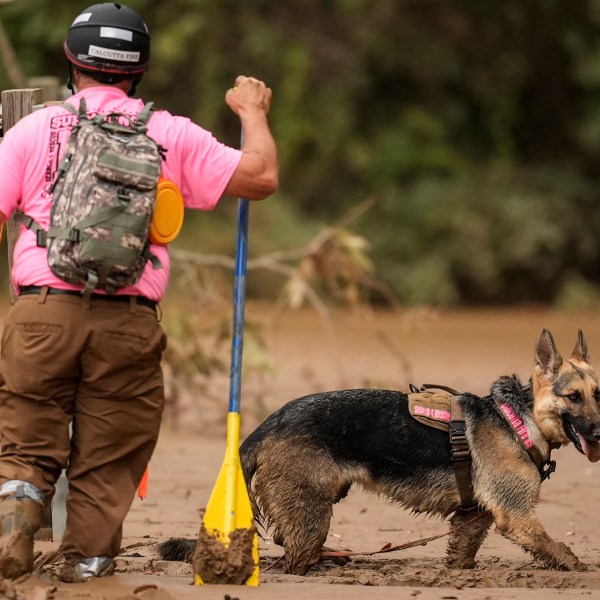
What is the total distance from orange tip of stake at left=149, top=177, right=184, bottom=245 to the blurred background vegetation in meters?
14.9

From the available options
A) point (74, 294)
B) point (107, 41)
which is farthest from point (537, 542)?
point (107, 41)

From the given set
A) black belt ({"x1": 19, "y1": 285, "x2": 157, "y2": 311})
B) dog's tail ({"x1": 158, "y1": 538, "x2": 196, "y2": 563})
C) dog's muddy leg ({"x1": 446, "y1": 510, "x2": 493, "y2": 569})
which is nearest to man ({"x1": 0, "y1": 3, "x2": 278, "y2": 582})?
black belt ({"x1": 19, "y1": 285, "x2": 157, "y2": 311})

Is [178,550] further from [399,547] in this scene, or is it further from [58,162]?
→ [58,162]

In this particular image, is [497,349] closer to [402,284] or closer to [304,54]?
[402,284]

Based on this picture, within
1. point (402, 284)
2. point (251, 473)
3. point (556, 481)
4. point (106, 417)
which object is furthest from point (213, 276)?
point (402, 284)

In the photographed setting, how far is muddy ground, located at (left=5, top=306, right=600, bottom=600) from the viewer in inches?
203

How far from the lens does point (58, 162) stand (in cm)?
481

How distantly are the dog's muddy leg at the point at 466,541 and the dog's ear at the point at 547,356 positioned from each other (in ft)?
2.51

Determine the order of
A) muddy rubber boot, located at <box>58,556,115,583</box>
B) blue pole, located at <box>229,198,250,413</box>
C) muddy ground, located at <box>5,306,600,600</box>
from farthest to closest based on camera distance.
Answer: blue pole, located at <box>229,198,250,413</box>
muddy ground, located at <box>5,306,600,600</box>
muddy rubber boot, located at <box>58,556,115,583</box>

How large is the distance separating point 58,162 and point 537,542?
2870mm

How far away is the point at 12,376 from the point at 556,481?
479cm

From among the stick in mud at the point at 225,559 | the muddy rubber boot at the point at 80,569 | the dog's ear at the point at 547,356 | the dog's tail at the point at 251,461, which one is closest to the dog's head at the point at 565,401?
the dog's ear at the point at 547,356

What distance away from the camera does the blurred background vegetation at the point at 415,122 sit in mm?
20562

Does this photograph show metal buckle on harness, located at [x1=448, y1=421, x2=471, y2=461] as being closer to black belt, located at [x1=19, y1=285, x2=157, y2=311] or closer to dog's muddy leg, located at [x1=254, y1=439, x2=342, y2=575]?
dog's muddy leg, located at [x1=254, y1=439, x2=342, y2=575]
